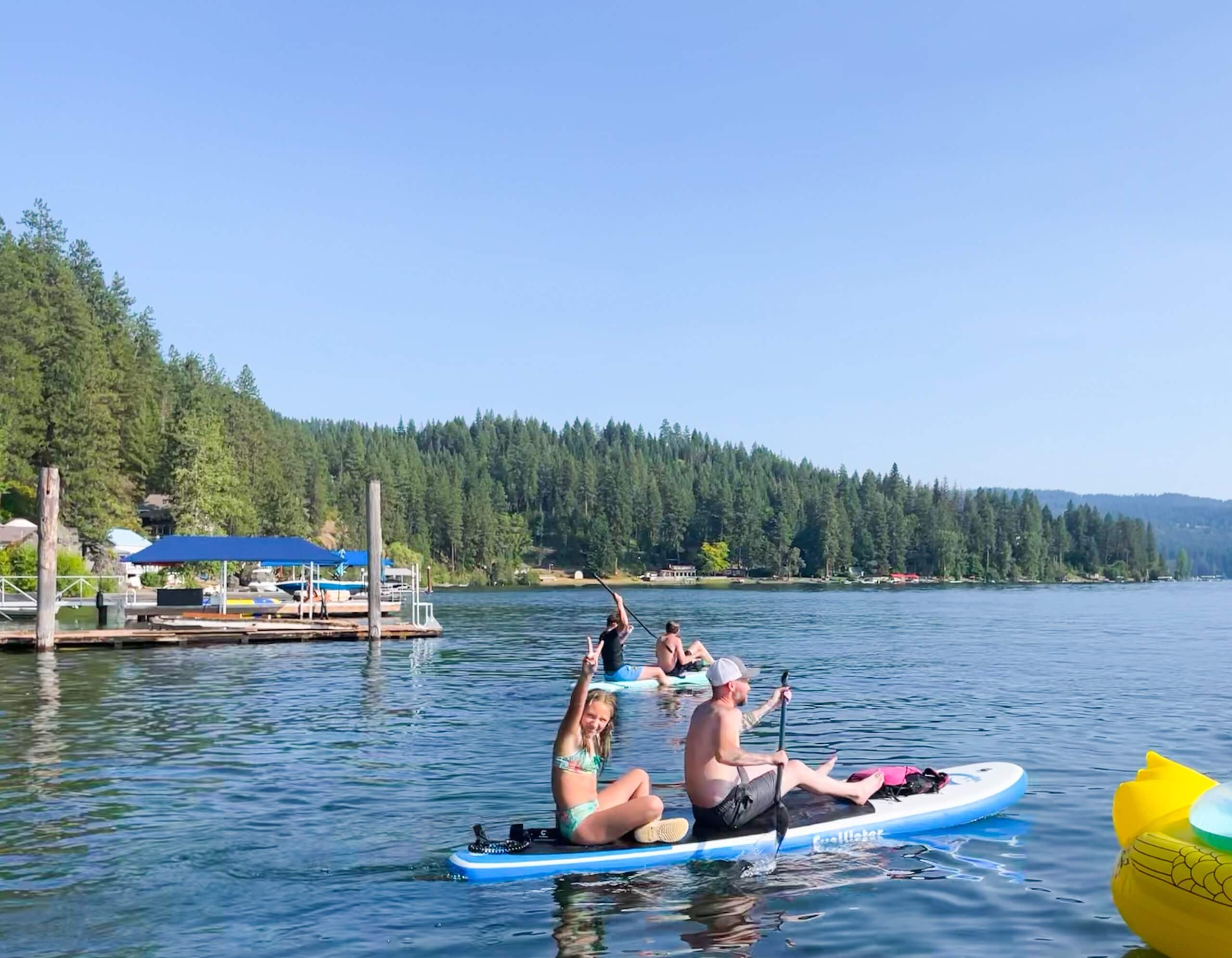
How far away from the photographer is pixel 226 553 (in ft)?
135

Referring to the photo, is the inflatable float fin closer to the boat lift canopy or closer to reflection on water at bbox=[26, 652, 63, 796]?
reflection on water at bbox=[26, 652, 63, 796]

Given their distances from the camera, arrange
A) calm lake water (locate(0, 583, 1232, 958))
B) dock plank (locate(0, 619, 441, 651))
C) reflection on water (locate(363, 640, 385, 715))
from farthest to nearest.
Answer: dock plank (locate(0, 619, 441, 651))
reflection on water (locate(363, 640, 385, 715))
calm lake water (locate(0, 583, 1232, 958))

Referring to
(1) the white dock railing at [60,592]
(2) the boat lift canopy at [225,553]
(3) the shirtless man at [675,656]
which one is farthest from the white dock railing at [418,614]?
(3) the shirtless man at [675,656]

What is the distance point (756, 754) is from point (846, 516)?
563 feet

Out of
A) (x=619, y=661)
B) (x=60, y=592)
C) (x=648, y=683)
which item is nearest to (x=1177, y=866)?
(x=648, y=683)

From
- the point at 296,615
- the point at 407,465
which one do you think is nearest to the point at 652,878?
the point at 296,615

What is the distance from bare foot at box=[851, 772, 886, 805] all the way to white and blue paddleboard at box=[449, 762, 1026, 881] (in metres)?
0.07

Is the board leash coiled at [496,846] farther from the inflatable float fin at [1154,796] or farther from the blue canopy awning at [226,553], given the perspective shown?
the blue canopy awning at [226,553]

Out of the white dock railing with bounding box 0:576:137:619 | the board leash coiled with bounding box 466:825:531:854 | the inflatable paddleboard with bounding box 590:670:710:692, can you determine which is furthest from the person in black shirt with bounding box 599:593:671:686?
the white dock railing with bounding box 0:576:137:619

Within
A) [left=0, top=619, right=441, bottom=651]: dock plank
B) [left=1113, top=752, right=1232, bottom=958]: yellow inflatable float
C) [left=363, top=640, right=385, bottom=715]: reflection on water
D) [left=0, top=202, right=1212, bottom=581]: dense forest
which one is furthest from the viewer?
[left=0, top=202, right=1212, bottom=581]: dense forest

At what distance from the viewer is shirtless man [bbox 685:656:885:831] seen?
10367 millimetres

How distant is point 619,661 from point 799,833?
44.8 feet

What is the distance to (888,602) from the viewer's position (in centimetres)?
8950

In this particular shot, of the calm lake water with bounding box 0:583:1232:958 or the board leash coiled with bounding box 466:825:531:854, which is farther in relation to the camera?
the board leash coiled with bounding box 466:825:531:854
